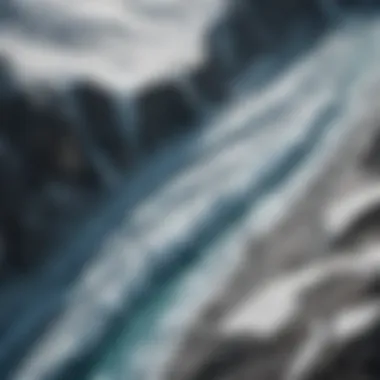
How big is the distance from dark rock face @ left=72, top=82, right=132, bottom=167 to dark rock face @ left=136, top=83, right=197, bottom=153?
0.02m

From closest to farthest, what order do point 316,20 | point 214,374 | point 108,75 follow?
1. point 214,374
2. point 108,75
3. point 316,20

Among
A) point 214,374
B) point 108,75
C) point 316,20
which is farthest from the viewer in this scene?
point 316,20

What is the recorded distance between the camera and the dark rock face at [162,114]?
471mm

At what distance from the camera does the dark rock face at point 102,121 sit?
1.49 feet

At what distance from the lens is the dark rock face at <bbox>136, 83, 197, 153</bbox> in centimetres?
47

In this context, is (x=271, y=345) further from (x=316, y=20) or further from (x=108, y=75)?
(x=316, y=20)

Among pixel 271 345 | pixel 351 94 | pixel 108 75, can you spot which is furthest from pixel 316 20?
pixel 271 345

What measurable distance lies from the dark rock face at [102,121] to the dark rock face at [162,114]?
15 mm

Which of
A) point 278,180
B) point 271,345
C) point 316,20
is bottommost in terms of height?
point 271,345

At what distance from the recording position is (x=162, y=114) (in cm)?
48

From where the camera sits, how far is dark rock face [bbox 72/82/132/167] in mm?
454

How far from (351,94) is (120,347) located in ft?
0.83

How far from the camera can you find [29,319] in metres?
0.40

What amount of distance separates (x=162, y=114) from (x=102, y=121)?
43 mm
